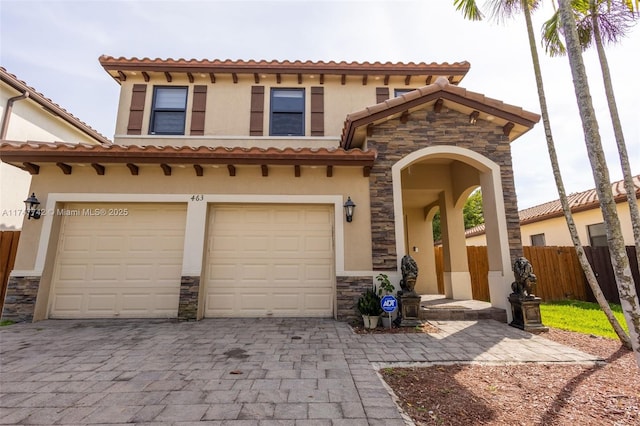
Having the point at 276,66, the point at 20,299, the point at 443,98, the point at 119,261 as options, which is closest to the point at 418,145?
the point at 443,98

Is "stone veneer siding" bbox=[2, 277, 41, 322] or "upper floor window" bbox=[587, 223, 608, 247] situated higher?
"upper floor window" bbox=[587, 223, 608, 247]

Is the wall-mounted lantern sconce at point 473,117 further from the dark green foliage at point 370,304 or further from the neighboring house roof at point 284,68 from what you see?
the dark green foliage at point 370,304

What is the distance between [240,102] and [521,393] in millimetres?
9813

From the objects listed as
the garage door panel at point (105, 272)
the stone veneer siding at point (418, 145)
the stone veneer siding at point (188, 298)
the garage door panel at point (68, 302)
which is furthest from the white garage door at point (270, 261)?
the garage door panel at point (68, 302)

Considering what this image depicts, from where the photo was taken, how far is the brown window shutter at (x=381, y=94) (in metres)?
9.54

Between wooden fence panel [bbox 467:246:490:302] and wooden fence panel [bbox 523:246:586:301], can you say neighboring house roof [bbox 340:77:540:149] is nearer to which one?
wooden fence panel [bbox 467:246:490:302]

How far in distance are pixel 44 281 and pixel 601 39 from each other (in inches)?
503

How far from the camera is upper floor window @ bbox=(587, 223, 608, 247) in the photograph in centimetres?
1009

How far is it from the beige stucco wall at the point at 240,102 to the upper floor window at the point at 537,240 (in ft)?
31.0

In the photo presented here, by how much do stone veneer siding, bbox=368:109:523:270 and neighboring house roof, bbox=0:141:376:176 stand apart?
55 cm

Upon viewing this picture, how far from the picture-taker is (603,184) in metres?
3.26

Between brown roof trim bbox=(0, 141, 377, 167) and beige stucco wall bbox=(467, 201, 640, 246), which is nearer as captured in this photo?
brown roof trim bbox=(0, 141, 377, 167)

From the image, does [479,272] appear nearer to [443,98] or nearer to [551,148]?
[551,148]

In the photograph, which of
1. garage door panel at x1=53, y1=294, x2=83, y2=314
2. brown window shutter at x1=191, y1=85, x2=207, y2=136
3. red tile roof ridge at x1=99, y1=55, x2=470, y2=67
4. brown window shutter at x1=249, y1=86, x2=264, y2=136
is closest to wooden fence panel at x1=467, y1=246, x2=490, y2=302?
red tile roof ridge at x1=99, y1=55, x2=470, y2=67
